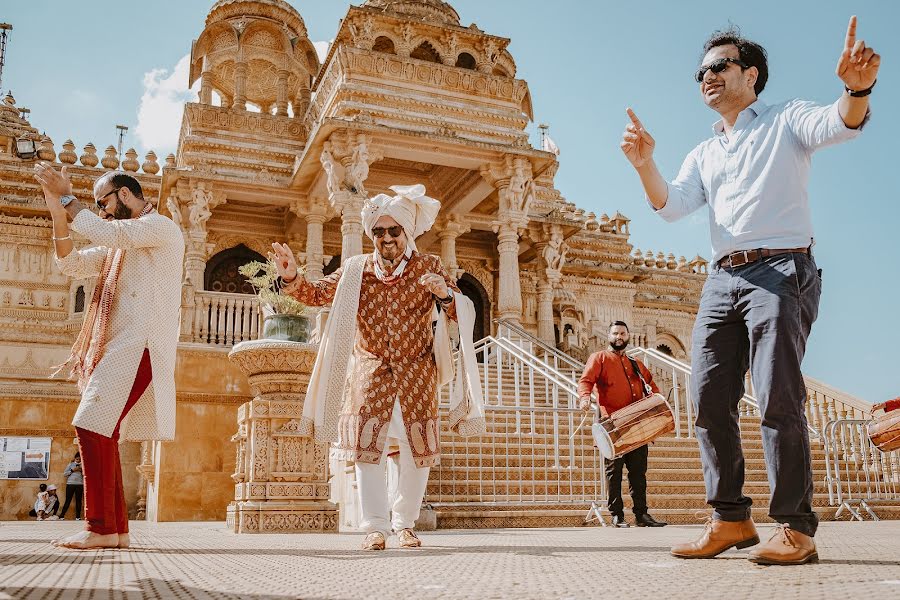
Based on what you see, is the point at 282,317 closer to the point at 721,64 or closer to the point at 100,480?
the point at 100,480

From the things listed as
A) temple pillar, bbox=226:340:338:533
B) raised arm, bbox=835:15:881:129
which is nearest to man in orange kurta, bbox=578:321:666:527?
temple pillar, bbox=226:340:338:533

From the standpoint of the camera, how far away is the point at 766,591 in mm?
2225

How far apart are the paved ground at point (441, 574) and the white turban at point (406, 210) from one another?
5.54 feet

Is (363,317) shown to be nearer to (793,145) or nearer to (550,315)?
(793,145)

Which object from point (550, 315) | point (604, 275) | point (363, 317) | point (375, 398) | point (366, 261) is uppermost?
point (604, 275)

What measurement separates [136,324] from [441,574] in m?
2.09

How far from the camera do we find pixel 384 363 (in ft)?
14.8

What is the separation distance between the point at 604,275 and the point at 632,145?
18412mm

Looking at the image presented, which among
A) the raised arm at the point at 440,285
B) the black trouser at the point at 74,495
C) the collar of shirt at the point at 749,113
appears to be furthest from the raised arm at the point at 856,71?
the black trouser at the point at 74,495

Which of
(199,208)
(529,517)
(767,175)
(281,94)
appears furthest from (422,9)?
(767,175)

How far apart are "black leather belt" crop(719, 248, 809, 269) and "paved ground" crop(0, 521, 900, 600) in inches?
43.2

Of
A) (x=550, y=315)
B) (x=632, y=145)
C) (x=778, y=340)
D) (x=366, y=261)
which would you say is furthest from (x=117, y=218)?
(x=550, y=315)

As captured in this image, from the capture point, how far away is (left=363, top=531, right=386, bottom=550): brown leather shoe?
13.3 feet

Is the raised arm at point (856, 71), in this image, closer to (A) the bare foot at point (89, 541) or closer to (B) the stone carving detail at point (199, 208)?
(A) the bare foot at point (89, 541)
